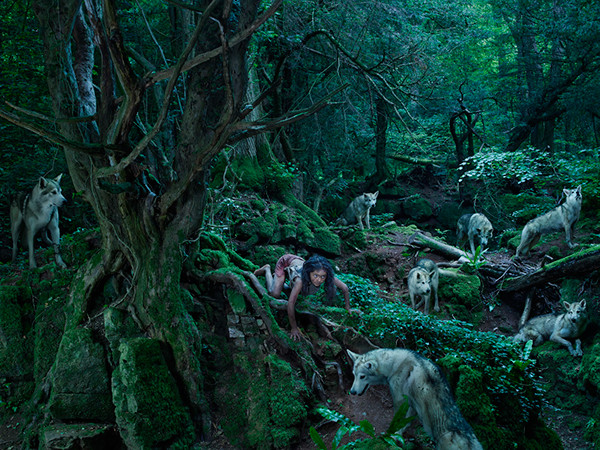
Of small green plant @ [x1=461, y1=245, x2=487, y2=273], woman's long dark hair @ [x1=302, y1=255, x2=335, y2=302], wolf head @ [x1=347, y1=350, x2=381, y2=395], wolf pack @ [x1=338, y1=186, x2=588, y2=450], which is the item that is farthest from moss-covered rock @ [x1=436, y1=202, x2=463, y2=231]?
wolf head @ [x1=347, y1=350, x2=381, y2=395]

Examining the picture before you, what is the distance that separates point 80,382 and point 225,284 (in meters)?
2.53

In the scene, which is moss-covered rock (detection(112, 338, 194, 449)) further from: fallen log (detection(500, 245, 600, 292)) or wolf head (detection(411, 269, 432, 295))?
fallen log (detection(500, 245, 600, 292))

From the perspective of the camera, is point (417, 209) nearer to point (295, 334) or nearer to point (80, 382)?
point (295, 334)

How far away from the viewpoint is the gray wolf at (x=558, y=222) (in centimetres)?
1063

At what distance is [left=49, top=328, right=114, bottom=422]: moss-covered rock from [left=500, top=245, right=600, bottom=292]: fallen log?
940 centimetres

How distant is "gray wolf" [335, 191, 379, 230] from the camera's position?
14837mm

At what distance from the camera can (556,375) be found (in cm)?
802

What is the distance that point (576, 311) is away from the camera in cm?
820

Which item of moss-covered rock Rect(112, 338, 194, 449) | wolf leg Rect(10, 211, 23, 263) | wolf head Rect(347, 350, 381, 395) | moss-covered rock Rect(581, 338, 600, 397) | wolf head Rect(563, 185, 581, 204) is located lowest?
moss-covered rock Rect(581, 338, 600, 397)

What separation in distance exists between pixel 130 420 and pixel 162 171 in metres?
3.87

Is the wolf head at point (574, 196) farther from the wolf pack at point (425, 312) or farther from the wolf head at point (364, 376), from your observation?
the wolf head at point (364, 376)

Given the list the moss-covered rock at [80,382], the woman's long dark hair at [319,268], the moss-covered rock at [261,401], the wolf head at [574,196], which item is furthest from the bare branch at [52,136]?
the wolf head at [574,196]

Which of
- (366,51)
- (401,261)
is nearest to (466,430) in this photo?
(401,261)

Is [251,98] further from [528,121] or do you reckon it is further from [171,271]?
[528,121]
